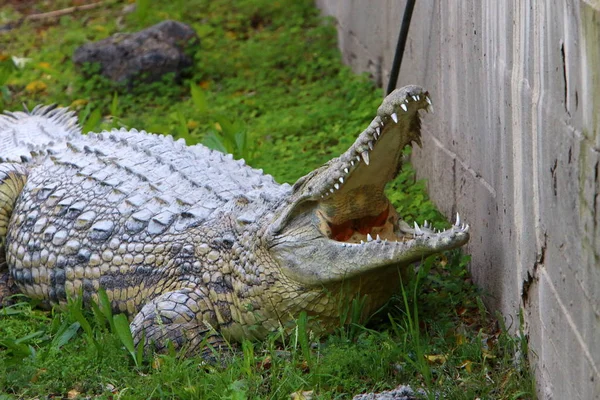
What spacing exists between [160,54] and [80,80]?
860mm

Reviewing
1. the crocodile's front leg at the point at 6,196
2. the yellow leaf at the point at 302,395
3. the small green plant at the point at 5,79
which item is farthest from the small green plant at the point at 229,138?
the yellow leaf at the point at 302,395

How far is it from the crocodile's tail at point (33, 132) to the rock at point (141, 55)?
175 centimetres

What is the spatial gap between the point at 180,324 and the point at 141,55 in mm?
5059

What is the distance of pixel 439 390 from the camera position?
3432 millimetres

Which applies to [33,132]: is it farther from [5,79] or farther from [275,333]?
[5,79]

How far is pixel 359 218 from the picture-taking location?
159 inches

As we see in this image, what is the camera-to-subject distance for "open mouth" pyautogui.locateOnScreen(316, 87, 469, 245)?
3.54 m

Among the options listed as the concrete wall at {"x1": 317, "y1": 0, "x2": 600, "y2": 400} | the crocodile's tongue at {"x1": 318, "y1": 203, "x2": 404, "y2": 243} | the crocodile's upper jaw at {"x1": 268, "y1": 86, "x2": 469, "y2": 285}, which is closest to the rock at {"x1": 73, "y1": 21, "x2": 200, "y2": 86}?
the concrete wall at {"x1": 317, "y1": 0, "x2": 600, "y2": 400}

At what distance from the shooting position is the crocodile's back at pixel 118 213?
4.51 m

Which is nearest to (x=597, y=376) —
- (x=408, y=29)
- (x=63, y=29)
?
(x=408, y=29)

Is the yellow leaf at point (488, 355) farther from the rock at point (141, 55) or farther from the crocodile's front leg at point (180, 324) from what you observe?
the rock at point (141, 55)

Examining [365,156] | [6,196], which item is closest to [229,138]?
[6,196]

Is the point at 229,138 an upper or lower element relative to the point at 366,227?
lower

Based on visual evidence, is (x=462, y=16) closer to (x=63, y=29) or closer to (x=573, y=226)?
(x=573, y=226)
